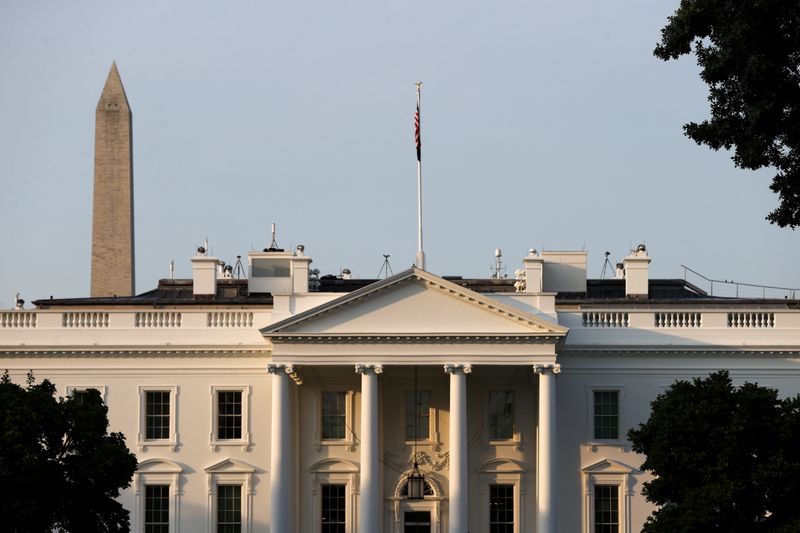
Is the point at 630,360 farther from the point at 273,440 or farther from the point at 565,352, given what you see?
the point at 273,440

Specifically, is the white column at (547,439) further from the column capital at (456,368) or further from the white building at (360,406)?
the column capital at (456,368)

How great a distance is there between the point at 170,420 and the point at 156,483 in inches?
78.9

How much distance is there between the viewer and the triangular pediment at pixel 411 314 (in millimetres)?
57688

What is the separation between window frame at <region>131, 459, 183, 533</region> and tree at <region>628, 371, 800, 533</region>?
52.5 feet

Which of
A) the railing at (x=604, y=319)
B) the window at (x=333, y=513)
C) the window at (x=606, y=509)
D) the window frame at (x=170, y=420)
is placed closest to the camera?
the window at (x=606, y=509)

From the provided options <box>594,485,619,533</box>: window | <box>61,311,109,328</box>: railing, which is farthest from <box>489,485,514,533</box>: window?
<box>61,311,109,328</box>: railing

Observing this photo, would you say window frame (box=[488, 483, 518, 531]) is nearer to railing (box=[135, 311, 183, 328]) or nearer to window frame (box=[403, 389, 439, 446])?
window frame (box=[403, 389, 439, 446])

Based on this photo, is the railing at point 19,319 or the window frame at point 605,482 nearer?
the window frame at point 605,482

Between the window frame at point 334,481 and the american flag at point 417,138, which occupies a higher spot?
the american flag at point 417,138

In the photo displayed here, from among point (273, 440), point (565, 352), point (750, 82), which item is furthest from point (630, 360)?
point (750, 82)

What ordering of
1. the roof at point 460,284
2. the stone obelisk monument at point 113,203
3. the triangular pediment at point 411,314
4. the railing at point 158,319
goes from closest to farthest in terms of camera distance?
the triangular pediment at point 411,314
the railing at point 158,319
the roof at point 460,284
the stone obelisk monument at point 113,203

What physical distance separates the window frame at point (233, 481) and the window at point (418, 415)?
515 centimetres

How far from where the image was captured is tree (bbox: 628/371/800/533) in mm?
48219

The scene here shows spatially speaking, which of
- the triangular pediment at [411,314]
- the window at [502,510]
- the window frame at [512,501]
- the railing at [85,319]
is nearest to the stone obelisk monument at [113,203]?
the railing at [85,319]
